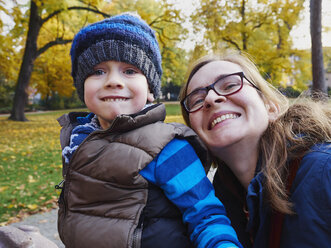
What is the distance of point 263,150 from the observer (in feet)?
5.36

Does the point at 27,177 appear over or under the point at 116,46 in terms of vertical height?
under

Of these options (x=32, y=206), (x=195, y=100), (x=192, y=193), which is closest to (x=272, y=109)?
(x=195, y=100)

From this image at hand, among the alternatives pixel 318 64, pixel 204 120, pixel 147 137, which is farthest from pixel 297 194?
pixel 318 64

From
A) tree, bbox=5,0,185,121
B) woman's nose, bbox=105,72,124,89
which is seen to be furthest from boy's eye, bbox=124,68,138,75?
tree, bbox=5,0,185,121

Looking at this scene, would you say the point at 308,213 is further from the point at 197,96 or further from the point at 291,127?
the point at 197,96

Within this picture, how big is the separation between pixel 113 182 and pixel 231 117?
2.71 feet

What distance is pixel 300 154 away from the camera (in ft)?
4.72

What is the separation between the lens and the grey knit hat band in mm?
1717

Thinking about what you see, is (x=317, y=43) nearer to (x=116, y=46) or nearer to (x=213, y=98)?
(x=213, y=98)

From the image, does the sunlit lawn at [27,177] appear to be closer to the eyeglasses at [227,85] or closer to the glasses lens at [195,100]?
the glasses lens at [195,100]

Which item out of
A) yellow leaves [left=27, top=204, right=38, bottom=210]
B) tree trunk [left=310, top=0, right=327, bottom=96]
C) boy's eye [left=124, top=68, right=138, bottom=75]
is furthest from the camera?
tree trunk [left=310, top=0, right=327, bottom=96]

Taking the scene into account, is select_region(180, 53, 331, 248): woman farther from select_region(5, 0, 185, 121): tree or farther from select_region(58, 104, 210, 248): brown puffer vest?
select_region(5, 0, 185, 121): tree

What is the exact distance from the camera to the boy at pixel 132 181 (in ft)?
4.41

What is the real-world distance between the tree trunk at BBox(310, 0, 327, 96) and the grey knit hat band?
6.80m
